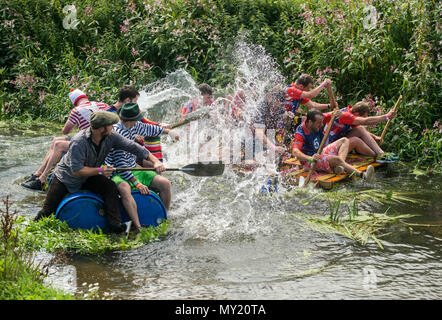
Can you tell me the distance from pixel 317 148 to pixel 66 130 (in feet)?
12.0

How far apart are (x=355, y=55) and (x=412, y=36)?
1059 millimetres

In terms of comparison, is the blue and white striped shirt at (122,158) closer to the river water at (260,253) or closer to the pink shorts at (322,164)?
the river water at (260,253)

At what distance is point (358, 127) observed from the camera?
28.7ft

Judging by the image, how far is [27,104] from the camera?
42.6 feet

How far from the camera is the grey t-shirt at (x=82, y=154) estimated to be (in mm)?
5559

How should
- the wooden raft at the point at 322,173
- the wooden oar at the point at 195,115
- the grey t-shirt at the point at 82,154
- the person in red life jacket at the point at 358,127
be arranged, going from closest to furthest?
1. the grey t-shirt at the point at 82,154
2. the wooden raft at the point at 322,173
3. the wooden oar at the point at 195,115
4. the person in red life jacket at the point at 358,127

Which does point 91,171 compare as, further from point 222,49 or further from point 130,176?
point 222,49

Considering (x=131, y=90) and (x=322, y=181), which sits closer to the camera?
(x=131, y=90)

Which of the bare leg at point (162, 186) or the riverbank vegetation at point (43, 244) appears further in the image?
the bare leg at point (162, 186)

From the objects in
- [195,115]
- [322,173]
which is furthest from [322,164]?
[195,115]

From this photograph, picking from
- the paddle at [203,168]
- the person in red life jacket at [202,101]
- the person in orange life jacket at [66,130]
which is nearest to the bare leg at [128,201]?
the paddle at [203,168]
